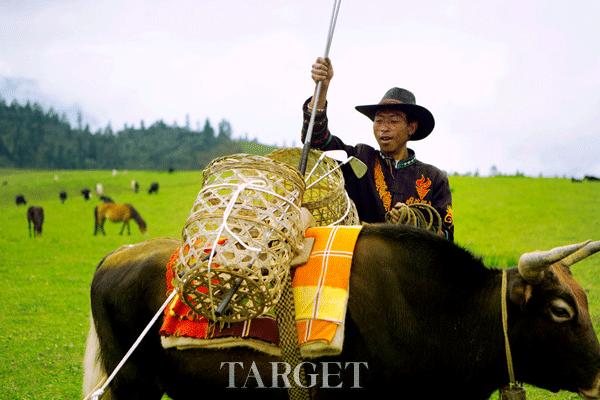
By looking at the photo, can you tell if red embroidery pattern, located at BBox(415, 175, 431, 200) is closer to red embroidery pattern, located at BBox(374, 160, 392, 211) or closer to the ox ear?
red embroidery pattern, located at BBox(374, 160, 392, 211)

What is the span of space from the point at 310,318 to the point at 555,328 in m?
1.20

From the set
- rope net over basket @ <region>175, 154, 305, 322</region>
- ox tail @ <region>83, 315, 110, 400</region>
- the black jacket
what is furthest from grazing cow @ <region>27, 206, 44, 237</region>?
rope net over basket @ <region>175, 154, 305, 322</region>

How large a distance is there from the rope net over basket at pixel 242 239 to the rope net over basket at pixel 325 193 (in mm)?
569

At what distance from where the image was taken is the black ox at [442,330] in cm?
293

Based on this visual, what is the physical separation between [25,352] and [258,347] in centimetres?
646

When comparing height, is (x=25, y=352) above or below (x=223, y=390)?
below

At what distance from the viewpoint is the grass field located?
310 inches

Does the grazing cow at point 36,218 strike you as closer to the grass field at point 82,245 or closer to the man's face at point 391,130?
the grass field at point 82,245

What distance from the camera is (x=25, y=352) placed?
8398 mm

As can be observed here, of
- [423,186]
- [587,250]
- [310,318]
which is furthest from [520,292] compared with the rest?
[423,186]

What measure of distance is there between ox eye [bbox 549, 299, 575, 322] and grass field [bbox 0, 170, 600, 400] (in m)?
3.99

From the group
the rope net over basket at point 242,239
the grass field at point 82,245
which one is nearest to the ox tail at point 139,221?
the grass field at point 82,245

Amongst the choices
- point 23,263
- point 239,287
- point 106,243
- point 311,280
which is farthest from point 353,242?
point 106,243

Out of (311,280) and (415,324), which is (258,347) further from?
(415,324)
